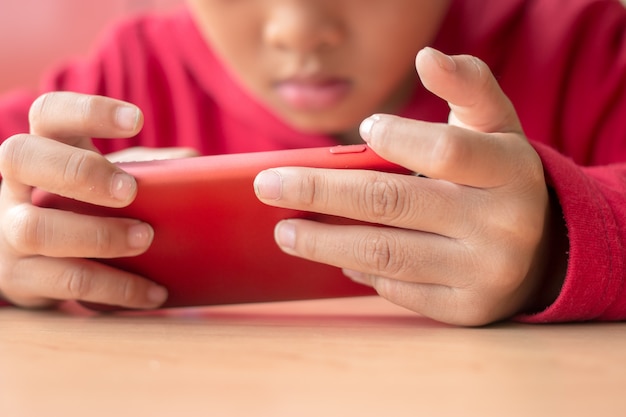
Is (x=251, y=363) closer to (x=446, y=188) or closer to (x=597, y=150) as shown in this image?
(x=446, y=188)

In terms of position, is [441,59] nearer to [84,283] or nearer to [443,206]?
[443,206]

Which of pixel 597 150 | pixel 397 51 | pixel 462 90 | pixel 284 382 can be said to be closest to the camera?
pixel 284 382

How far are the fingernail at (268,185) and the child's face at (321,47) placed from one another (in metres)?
0.26

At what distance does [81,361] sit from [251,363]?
0.08 m

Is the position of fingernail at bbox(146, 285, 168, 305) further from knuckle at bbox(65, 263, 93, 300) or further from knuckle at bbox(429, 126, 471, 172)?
knuckle at bbox(429, 126, 471, 172)

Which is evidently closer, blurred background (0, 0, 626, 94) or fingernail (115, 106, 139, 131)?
fingernail (115, 106, 139, 131)

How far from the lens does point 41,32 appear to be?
125 cm

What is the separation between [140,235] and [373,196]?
150 mm

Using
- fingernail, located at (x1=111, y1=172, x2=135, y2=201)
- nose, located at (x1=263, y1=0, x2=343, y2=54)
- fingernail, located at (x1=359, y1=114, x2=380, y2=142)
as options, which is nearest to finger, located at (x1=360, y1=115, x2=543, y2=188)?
fingernail, located at (x1=359, y1=114, x2=380, y2=142)

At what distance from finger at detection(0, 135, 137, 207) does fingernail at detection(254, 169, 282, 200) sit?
0.26ft

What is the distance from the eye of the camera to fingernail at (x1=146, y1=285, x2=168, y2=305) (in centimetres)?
53

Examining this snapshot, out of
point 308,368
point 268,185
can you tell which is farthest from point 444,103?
point 308,368

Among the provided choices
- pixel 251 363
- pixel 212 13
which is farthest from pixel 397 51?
pixel 251 363

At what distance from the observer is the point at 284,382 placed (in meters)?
0.31
